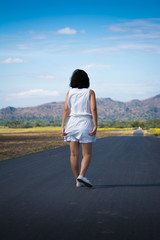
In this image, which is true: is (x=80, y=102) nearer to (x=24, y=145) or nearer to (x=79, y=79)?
(x=79, y=79)

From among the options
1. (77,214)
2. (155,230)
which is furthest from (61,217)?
(155,230)

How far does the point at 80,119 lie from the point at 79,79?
77 centimetres

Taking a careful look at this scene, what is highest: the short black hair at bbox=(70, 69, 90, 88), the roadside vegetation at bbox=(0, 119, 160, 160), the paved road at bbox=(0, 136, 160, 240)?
the short black hair at bbox=(70, 69, 90, 88)

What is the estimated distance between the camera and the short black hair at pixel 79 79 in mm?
6528

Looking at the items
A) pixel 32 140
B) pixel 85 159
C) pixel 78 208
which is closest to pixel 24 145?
pixel 32 140

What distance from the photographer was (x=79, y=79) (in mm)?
6527

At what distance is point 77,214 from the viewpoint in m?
4.51

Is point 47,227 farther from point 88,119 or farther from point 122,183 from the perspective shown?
point 122,183

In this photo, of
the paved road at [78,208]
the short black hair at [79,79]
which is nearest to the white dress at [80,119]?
the short black hair at [79,79]

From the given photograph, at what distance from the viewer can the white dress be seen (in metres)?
6.38

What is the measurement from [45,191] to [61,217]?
5.94 feet

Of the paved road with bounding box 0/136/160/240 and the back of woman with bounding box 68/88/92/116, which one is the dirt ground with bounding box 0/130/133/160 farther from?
the back of woman with bounding box 68/88/92/116

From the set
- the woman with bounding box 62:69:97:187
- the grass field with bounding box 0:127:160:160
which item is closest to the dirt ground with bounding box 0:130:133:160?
the grass field with bounding box 0:127:160:160

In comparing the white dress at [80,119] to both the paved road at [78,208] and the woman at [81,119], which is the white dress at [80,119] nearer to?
the woman at [81,119]
